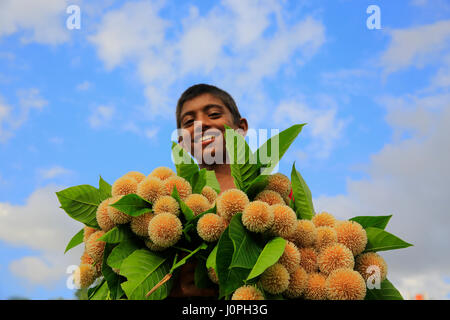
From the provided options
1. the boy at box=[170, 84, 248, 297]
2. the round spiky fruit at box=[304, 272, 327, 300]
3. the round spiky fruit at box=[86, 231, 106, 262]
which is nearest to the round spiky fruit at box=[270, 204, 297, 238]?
the round spiky fruit at box=[304, 272, 327, 300]

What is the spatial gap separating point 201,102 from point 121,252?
1.43m

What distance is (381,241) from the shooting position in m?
1.02

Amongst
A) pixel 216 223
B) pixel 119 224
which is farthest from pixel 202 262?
pixel 119 224

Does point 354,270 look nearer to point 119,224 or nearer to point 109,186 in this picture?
point 119,224

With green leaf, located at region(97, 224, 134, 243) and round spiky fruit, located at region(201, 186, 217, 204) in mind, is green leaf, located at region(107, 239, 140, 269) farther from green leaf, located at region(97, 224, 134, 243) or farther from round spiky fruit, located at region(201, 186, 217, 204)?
round spiky fruit, located at region(201, 186, 217, 204)

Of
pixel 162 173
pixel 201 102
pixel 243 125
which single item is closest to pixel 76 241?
pixel 162 173

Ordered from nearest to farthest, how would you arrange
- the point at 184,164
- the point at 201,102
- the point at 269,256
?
1. the point at 269,256
2. the point at 184,164
3. the point at 201,102

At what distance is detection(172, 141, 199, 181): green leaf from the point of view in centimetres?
115

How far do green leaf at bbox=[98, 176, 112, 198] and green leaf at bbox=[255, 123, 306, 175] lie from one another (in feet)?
1.48

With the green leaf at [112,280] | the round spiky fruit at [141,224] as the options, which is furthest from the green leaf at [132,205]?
the green leaf at [112,280]

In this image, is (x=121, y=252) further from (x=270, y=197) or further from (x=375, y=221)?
(x=375, y=221)

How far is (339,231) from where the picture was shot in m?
1.01

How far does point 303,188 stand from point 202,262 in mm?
338
